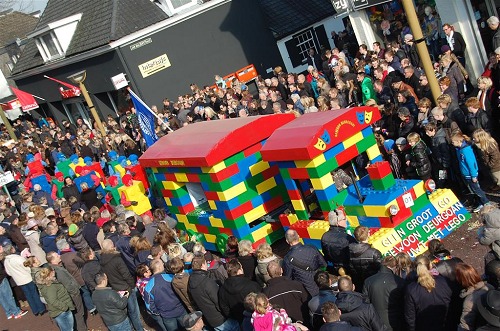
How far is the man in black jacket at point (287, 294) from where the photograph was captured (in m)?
7.09

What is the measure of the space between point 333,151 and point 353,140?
18.9 inches

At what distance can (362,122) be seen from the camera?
959cm

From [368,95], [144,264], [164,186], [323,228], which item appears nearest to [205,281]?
[144,264]

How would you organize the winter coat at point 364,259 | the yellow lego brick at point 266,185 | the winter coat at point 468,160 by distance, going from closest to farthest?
the winter coat at point 364,259 → the winter coat at point 468,160 → the yellow lego brick at point 266,185

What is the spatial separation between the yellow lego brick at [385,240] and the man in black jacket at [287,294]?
1.84 metres

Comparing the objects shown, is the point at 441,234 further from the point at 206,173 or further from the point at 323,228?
the point at 206,173

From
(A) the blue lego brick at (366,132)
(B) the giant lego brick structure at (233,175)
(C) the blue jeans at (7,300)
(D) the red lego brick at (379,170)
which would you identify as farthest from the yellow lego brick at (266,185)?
(C) the blue jeans at (7,300)

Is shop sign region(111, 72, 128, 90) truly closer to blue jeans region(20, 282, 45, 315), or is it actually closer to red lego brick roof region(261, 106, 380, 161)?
blue jeans region(20, 282, 45, 315)

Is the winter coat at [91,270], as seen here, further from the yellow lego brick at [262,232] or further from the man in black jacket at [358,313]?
the man in black jacket at [358,313]

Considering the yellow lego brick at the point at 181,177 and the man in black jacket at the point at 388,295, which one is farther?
the yellow lego brick at the point at 181,177

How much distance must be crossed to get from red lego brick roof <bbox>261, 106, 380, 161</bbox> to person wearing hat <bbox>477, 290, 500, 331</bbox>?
4.14 meters

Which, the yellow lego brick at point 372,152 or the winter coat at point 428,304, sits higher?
the yellow lego brick at point 372,152

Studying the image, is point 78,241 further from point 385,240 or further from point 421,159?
point 421,159

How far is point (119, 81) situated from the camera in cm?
2233
